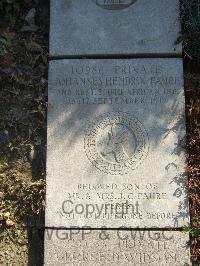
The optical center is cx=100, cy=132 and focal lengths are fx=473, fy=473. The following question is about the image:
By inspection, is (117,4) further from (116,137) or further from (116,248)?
(116,248)

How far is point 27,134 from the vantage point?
413cm

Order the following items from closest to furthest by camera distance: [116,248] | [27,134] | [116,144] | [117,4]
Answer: [116,248], [116,144], [27,134], [117,4]

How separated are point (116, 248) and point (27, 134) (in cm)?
124

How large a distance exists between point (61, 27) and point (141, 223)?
185cm

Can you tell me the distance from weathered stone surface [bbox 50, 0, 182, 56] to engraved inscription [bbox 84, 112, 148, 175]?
631 mm

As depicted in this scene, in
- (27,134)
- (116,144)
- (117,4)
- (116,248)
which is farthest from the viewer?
(117,4)

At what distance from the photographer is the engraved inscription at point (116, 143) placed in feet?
12.7

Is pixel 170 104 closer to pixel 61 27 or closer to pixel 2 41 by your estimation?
pixel 61 27

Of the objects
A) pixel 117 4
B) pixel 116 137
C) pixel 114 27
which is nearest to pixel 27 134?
pixel 116 137

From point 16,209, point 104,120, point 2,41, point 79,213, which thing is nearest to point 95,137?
point 104,120

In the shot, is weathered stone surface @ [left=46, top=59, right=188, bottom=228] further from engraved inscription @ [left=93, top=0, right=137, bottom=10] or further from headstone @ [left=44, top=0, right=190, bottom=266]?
engraved inscription @ [left=93, top=0, right=137, bottom=10]

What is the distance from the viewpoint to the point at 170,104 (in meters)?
3.98

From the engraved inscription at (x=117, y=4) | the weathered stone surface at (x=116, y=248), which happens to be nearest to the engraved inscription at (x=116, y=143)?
the weathered stone surface at (x=116, y=248)

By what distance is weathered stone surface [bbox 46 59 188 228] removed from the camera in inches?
149
